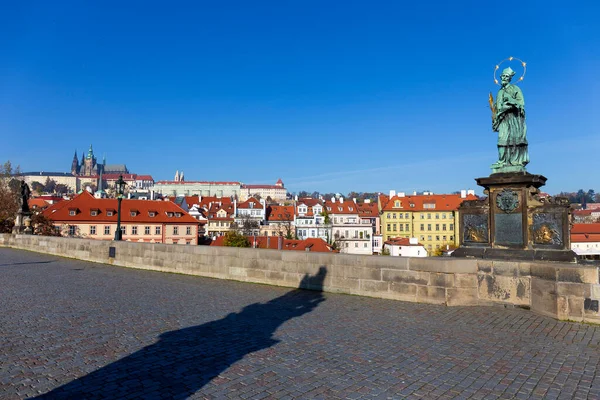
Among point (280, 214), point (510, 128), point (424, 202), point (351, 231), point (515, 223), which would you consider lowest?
point (351, 231)

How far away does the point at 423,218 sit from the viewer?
8062 cm

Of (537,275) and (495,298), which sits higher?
(537,275)

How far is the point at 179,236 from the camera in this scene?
61.1 meters

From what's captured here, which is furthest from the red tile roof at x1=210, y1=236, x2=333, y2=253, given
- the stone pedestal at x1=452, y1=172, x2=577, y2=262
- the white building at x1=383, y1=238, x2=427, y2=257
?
the stone pedestal at x1=452, y1=172, x2=577, y2=262

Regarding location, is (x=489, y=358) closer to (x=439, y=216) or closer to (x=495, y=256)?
(x=495, y=256)

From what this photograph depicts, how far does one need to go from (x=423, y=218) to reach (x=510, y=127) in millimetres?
74297

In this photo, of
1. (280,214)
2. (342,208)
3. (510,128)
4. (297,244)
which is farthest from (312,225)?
(510,128)

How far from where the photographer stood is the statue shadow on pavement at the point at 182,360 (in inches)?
150

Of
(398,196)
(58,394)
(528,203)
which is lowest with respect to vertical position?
(58,394)

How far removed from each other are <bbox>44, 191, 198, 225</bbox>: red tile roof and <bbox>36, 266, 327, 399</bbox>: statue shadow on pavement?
2163 inches

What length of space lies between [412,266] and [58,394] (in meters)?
6.16

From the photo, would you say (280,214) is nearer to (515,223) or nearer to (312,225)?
(312,225)

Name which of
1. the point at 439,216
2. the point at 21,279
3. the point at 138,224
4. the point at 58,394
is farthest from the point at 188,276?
the point at 439,216

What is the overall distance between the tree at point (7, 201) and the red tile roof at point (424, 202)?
6064 cm
